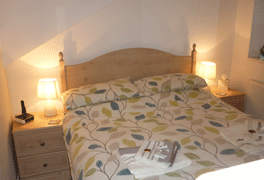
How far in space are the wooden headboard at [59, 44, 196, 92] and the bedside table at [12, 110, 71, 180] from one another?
1.60ft

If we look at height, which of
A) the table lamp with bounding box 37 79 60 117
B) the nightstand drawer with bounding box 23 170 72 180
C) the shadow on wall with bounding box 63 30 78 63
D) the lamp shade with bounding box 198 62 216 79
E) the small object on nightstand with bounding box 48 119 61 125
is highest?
the shadow on wall with bounding box 63 30 78 63

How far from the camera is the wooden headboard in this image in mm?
2557

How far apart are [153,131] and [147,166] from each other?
1.68 ft

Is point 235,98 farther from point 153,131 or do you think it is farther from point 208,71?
point 153,131

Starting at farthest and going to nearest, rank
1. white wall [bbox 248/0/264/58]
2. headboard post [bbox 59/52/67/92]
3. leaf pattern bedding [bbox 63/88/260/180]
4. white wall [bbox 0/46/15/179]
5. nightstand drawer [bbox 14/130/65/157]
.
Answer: white wall [bbox 248/0/264/58], headboard post [bbox 59/52/67/92], nightstand drawer [bbox 14/130/65/157], white wall [bbox 0/46/15/179], leaf pattern bedding [bbox 63/88/260/180]

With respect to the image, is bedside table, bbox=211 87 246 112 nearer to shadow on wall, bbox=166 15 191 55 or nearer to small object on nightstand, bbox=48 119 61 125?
shadow on wall, bbox=166 15 191 55

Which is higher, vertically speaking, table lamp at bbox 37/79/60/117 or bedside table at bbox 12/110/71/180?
table lamp at bbox 37/79/60/117

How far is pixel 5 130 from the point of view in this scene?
2.09 metres

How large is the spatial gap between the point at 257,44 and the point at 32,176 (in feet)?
9.40

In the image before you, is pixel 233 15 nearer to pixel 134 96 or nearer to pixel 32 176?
pixel 134 96

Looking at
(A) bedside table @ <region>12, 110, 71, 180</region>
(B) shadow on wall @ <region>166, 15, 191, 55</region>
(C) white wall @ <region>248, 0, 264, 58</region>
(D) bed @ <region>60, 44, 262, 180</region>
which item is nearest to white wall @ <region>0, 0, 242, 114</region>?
(B) shadow on wall @ <region>166, 15, 191, 55</region>

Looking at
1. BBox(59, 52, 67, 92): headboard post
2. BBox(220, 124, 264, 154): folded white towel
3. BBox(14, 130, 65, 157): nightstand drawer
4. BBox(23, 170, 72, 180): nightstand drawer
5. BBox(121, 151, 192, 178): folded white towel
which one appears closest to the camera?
BBox(121, 151, 192, 178): folded white towel

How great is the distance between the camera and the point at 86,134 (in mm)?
1918

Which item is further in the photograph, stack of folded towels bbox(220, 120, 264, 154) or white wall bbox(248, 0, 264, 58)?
white wall bbox(248, 0, 264, 58)
